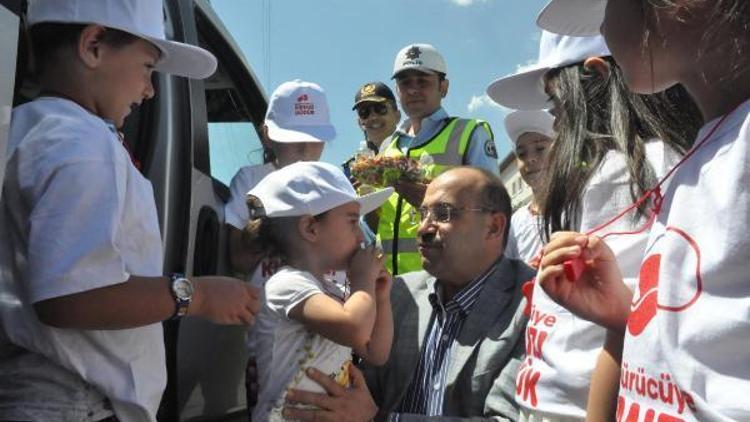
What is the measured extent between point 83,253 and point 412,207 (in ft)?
8.54

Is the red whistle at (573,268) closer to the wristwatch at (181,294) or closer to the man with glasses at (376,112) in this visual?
the wristwatch at (181,294)

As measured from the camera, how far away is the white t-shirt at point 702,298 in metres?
1.00

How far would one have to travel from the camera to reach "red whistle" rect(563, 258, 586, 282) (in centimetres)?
135

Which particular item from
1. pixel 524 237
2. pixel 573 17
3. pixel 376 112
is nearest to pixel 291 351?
pixel 573 17

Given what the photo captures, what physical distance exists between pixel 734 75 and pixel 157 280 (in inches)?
44.8

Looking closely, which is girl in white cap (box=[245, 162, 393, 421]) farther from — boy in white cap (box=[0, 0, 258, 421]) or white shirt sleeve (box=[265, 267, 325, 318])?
boy in white cap (box=[0, 0, 258, 421])

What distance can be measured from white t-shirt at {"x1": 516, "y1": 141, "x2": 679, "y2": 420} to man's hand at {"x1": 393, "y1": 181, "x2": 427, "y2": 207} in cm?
210

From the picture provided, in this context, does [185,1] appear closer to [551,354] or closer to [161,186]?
[161,186]

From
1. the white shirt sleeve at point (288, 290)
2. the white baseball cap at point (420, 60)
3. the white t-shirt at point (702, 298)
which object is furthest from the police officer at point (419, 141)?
the white t-shirt at point (702, 298)

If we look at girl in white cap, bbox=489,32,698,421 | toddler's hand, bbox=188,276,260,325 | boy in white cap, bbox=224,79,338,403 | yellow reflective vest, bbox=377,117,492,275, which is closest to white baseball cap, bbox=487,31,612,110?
girl in white cap, bbox=489,32,698,421

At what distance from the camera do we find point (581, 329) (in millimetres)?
1577

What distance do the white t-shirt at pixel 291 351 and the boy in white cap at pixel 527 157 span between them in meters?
1.39

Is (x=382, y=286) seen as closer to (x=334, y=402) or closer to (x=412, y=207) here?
(x=334, y=402)

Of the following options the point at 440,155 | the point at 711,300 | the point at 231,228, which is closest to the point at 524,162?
the point at 440,155
